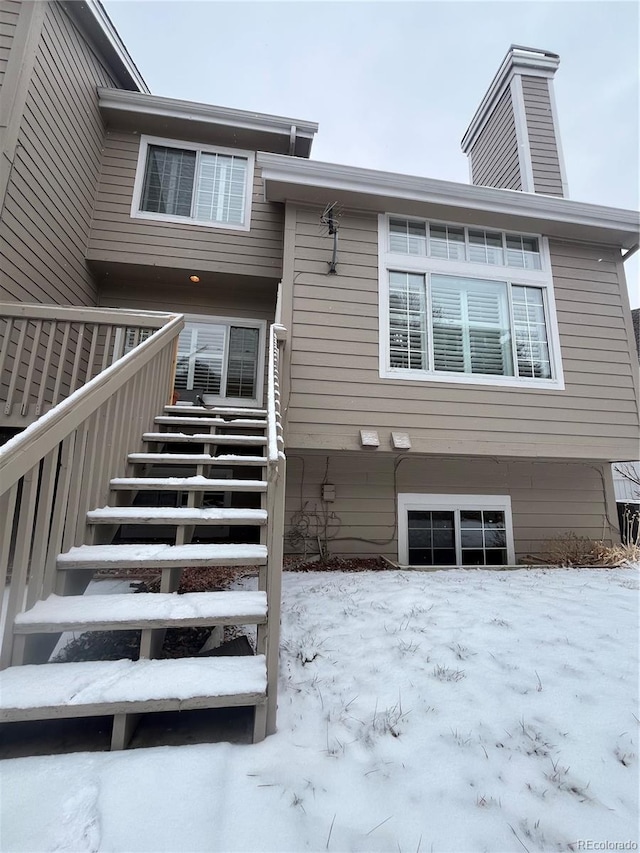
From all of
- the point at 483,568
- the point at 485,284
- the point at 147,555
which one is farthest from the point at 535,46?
the point at 147,555

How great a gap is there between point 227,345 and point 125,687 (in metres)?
4.96

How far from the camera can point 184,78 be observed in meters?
13.2

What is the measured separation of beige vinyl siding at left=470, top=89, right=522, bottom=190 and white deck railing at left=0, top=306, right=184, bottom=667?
7055mm

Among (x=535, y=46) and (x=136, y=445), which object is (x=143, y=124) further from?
(x=535, y=46)

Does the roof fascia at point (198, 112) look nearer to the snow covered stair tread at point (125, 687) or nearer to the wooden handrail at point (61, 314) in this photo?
the wooden handrail at point (61, 314)

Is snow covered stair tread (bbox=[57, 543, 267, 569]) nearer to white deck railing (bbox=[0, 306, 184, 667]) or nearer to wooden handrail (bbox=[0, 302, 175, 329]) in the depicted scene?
white deck railing (bbox=[0, 306, 184, 667])

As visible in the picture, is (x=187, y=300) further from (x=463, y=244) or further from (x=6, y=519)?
(x=6, y=519)

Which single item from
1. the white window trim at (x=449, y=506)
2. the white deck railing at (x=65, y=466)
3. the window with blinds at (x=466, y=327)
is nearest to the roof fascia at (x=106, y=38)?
the white deck railing at (x=65, y=466)

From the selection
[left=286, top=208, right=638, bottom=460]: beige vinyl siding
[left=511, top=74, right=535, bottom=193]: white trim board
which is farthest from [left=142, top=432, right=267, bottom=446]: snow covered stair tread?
[left=511, top=74, right=535, bottom=193]: white trim board

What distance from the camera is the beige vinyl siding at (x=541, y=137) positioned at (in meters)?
6.41

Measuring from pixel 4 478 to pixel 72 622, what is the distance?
652 mm

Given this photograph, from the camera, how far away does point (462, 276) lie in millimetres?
4676

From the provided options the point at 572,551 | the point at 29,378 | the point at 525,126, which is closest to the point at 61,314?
the point at 29,378

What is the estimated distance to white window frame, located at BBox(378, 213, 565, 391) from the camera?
176 inches
